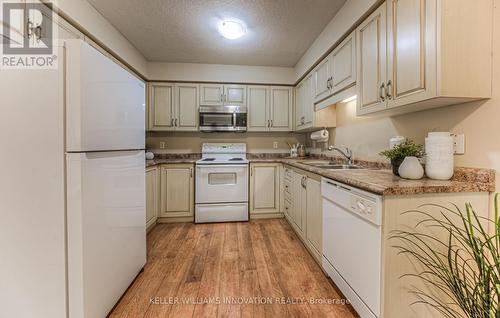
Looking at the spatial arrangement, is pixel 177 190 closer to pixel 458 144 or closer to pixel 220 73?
pixel 220 73

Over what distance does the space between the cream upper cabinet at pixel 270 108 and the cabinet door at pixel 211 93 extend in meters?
0.48

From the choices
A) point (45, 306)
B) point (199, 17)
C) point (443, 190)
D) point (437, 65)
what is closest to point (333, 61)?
point (437, 65)

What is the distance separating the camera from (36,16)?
1521 millimetres

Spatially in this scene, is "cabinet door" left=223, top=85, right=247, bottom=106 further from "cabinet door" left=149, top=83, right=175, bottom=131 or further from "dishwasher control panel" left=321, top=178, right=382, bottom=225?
"dishwasher control panel" left=321, top=178, right=382, bottom=225

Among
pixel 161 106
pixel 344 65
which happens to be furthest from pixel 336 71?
pixel 161 106

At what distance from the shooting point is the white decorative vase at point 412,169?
133cm

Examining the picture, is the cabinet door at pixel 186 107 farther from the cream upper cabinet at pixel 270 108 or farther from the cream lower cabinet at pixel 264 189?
the cream lower cabinet at pixel 264 189

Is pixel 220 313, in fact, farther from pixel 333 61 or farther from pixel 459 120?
pixel 333 61

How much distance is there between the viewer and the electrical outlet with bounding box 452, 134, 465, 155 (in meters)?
1.30

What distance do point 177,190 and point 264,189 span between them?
129 centimetres

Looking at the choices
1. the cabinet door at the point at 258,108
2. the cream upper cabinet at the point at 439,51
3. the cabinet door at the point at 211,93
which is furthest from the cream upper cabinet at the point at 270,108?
the cream upper cabinet at the point at 439,51

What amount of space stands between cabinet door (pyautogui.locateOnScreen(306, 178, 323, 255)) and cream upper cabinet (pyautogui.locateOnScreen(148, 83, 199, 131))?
2.14 meters

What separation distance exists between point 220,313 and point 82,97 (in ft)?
5.06

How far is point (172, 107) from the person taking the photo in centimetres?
345
